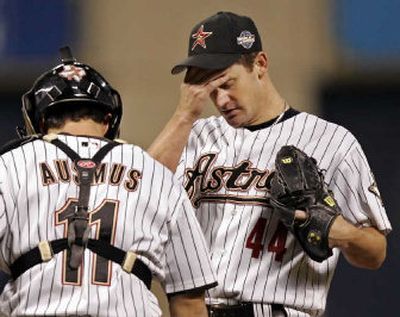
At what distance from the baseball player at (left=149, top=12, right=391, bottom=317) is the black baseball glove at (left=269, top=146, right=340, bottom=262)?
0.09ft

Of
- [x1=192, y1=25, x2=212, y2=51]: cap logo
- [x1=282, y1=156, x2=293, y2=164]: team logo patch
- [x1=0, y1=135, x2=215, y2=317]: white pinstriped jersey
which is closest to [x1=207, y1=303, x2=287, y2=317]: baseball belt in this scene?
[x1=282, y1=156, x2=293, y2=164]: team logo patch

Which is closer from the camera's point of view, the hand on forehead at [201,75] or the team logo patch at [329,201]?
the team logo patch at [329,201]

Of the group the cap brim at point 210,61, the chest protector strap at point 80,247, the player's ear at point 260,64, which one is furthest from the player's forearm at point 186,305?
the player's ear at point 260,64

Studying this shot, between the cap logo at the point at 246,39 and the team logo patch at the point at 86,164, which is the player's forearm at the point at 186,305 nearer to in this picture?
the team logo patch at the point at 86,164

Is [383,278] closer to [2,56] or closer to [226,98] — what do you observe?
[2,56]

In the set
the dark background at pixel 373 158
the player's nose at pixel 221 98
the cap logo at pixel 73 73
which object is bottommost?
the dark background at pixel 373 158

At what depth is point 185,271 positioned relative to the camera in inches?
190

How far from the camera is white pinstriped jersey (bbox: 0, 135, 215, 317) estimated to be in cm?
457

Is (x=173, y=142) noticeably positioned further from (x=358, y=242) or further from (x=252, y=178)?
(x=358, y=242)

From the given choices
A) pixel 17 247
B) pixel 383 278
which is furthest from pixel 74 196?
pixel 383 278

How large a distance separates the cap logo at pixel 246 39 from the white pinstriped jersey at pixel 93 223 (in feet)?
3.33

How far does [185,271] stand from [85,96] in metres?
0.67

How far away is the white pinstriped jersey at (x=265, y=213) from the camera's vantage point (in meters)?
5.43

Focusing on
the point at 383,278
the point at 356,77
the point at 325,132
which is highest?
the point at 325,132
